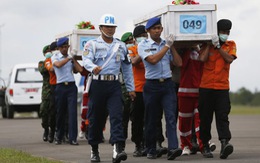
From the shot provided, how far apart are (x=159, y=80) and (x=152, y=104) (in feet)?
1.29

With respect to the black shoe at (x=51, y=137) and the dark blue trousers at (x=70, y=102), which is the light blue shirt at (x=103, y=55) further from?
the black shoe at (x=51, y=137)

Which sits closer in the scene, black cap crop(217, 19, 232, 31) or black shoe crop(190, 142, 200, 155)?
black cap crop(217, 19, 232, 31)

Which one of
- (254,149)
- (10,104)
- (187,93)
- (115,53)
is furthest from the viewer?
(10,104)

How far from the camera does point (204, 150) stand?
12906 mm

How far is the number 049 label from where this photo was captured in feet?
41.1

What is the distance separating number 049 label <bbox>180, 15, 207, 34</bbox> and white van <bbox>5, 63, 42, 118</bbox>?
20.2 metres

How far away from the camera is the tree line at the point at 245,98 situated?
7760cm

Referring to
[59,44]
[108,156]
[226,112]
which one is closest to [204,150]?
[226,112]

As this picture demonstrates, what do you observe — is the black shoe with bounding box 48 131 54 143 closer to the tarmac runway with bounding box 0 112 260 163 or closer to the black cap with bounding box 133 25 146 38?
the tarmac runway with bounding box 0 112 260 163

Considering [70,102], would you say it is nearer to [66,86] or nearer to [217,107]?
[66,86]

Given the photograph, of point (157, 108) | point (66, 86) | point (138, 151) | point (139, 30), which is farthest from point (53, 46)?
point (157, 108)

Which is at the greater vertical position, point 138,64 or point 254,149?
point 138,64

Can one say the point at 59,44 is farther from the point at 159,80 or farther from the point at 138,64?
the point at 159,80

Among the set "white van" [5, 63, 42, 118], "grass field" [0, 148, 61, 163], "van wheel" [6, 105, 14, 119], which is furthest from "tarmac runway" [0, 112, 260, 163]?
"van wheel" [6, 105, 14, 119]
